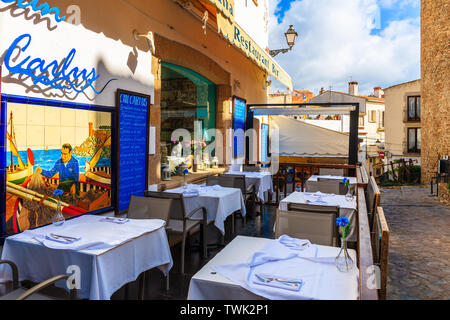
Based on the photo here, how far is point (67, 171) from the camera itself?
12.2 ft

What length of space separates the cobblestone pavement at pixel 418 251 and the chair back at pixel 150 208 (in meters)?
2.54

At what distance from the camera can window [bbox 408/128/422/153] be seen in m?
24.2

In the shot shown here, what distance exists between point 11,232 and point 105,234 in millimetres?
971

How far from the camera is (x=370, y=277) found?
58.1 inches

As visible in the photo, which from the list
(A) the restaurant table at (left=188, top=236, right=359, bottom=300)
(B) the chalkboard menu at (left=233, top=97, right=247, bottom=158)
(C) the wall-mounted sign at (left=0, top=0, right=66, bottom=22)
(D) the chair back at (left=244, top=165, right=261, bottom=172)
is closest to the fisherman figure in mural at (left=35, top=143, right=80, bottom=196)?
(C) the wall-mounted sign at (left=0, top=0, right=66, bottom=22)

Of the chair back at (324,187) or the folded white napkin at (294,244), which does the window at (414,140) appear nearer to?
the chair back at (324,187)

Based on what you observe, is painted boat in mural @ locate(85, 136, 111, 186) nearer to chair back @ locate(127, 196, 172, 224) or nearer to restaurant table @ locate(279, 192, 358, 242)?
chair back @ locate(127, 196, 172, 224)

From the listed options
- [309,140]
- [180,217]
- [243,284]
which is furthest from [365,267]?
[309,140]

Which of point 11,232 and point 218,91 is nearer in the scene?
point 11,232

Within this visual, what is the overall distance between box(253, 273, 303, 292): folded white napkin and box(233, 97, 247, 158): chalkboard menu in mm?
7079

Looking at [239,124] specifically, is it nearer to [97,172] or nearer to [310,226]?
[97,172]

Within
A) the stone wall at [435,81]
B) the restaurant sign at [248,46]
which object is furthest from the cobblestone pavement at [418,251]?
the stone wall at [435,81]

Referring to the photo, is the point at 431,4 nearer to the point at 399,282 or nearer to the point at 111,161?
the point at 399,282
